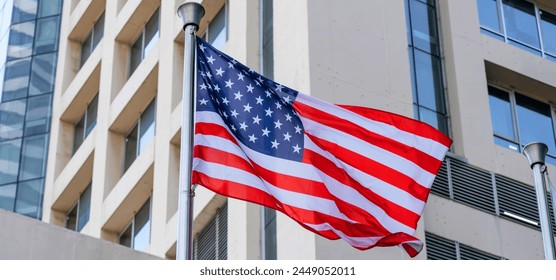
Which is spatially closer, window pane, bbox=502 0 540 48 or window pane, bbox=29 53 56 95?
window pane, bbox=502 0 540 48

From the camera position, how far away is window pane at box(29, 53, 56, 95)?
146 ft

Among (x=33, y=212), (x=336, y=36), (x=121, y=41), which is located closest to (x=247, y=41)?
(x=336, y=36)

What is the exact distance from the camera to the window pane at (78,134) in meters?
41.7

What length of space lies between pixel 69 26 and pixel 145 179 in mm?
11502

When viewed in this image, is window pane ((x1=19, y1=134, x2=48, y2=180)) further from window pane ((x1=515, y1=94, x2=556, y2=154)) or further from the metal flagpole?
the metal flagpole

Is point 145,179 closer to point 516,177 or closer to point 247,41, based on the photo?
point 247,41

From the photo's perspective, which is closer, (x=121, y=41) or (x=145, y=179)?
(x=145, y=179)

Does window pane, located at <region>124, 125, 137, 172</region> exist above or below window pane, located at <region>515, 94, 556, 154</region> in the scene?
above

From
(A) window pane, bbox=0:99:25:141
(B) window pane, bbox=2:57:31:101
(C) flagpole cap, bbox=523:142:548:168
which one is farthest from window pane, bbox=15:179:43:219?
(C) flagpole cap, bbox=523:142:548:168

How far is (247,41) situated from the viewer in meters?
29.8

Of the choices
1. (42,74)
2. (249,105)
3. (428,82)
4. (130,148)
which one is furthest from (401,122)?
(42,74)

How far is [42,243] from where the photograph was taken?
20.5 metres

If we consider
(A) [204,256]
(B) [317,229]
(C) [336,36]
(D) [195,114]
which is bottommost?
(B) [317,229]

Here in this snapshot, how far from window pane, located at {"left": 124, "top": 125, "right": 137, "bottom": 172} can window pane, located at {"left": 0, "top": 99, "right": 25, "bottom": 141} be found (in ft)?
25.5
